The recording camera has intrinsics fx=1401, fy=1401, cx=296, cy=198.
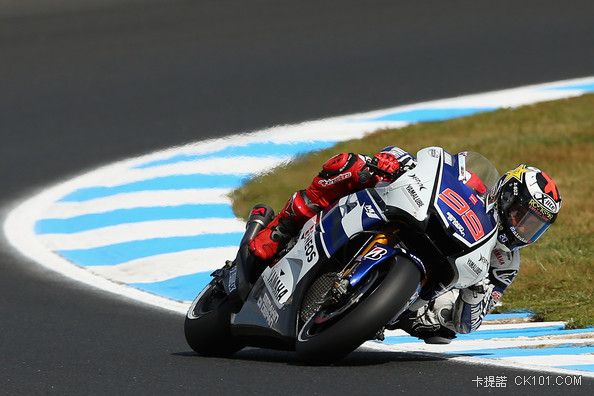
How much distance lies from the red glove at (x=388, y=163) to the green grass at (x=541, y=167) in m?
1.58

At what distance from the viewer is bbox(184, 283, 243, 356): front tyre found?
6.64 meters

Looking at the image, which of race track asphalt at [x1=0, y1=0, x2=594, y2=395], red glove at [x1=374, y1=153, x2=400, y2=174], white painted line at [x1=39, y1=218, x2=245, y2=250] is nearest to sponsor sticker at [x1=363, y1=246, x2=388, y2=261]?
red glove at [x1=374, y1=153, x2=400, y2=174]

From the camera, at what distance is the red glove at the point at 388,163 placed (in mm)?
6188

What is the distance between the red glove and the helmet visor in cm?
54

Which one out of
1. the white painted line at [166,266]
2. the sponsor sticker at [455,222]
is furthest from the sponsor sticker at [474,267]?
the white painted line at [166,266]

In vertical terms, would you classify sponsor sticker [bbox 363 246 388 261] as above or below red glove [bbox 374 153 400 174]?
below

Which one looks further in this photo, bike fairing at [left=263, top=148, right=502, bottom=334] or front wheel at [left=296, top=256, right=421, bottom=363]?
bike fairing at [left=263, top=148, right=502, bottom=334]

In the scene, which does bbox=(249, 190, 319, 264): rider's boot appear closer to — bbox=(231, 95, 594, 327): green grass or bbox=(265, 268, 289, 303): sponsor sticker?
bbox=(265, 268, 289, 303): sponsor sticker

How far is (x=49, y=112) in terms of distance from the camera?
1309 cm

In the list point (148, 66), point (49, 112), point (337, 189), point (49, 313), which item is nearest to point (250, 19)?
point (148, 66)

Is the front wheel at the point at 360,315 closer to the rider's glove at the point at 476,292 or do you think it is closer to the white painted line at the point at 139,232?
the rider's glove at the point at 476,292

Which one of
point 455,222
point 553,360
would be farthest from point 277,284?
point 553,360

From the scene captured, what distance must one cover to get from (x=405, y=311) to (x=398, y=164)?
674 millimetres

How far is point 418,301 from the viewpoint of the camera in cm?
620
